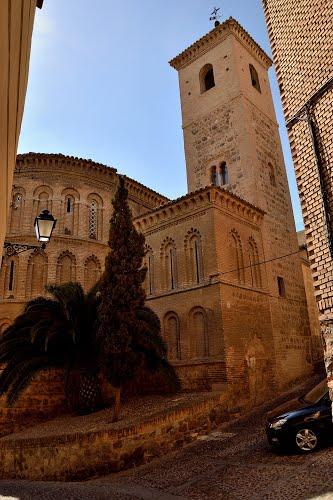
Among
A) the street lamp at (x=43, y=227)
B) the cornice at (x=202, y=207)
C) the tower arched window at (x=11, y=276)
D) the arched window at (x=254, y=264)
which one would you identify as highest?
the cornice at (x=202, y=207)

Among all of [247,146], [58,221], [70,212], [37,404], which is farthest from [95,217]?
[37,404]

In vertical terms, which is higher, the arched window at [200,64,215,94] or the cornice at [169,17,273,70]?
the cornice at [169,17,273,70]

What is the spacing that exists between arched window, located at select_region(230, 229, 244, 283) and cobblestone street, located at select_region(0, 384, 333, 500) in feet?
24.4

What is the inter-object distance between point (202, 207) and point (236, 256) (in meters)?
2.54

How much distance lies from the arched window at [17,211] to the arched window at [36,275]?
200 centimetres

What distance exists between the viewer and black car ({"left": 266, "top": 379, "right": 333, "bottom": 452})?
8.20 m

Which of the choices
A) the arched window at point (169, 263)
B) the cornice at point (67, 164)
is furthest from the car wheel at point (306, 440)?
the cornice at point (67, 164)

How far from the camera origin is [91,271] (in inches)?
930

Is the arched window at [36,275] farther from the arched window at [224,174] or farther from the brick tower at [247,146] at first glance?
the arched window at [224,174]

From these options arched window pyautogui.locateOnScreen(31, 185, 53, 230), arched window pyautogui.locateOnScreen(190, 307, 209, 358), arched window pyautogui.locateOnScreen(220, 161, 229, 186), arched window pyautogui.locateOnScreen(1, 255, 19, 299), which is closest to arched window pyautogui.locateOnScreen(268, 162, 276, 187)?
arched window pyautogui.locateOnScreen(220, 161, 229, 186)

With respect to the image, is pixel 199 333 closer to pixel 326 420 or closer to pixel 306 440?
pixel 306 440

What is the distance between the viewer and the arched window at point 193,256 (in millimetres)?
16266

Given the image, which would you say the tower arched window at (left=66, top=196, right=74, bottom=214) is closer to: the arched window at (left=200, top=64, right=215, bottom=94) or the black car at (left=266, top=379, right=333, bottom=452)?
the arched window at (left=200, top=64, right=215, bottom=94)

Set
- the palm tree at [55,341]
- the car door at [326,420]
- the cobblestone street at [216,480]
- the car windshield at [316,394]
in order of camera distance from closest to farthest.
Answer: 1. the cobblestone street at [216,480]
2. the car door at [326,420]
3. the car windshield at [316,394]
4. the palm tree at [55,341]
